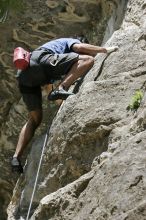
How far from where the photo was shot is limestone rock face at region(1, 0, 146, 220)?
469cm

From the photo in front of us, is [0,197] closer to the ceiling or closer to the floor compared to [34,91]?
closer to the floor

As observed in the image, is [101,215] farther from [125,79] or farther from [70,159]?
[125,79]

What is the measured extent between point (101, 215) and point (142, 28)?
3.43 meters

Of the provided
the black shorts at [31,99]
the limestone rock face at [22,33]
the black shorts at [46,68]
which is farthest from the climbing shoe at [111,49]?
the limestone rock face at [22,33]

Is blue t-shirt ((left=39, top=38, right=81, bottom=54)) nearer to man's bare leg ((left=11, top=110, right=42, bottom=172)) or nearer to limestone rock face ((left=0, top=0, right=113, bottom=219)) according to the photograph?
man's bare leg ((left=11, top=110, right=42, bottom=172))

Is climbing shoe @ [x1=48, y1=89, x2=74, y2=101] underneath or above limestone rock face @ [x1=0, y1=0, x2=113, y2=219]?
above

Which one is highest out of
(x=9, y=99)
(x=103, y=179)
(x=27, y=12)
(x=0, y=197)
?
(x=103, y=179)

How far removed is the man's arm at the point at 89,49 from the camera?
283 inches

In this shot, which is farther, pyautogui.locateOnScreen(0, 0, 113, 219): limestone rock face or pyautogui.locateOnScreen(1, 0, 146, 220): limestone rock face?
pyautogui.locateOnScreen(0, 0, 113, 219): limestone rock face

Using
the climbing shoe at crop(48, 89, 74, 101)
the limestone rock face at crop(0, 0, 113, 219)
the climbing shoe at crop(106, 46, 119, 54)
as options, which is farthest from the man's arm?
the limestone rock face at crop(0, 0, 113, 219)

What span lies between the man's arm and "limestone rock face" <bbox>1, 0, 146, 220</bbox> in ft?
0.33

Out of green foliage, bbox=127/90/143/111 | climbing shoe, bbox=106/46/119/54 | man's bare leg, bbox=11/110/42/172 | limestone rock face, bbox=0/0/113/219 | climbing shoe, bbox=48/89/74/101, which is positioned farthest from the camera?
limestone rock face, bbox=0/0/113/219

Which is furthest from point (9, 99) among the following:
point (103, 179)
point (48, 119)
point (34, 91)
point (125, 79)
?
point (103, 179)

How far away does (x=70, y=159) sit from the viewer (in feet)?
20.6
